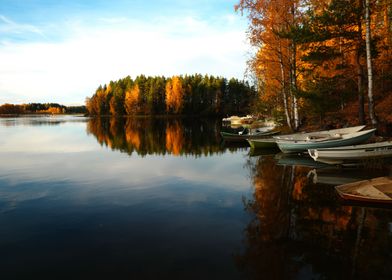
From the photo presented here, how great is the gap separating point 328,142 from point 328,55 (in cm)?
576

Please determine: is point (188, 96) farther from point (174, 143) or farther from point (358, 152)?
point (358, 152)

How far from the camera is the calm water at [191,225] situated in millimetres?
6629

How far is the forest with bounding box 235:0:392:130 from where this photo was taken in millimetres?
18750

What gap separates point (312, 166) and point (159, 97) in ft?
341

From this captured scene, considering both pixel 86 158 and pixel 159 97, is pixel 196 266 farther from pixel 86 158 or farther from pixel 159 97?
pixel 159 97

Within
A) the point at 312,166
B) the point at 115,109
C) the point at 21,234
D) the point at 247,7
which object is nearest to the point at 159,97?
the point at 115,109

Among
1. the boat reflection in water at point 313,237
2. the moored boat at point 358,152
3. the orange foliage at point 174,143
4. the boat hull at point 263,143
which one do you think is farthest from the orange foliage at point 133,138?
the boat reflection in water at point 313,237

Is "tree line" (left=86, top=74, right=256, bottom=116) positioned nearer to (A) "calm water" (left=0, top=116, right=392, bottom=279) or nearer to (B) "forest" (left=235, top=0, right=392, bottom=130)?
(B) "forest" (left=235, top=0, right=392, bottom=130)

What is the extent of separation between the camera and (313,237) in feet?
26.3

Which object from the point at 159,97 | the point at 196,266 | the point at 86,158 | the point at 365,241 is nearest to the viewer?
the point at 196,266

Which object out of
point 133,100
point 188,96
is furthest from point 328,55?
point 133,100

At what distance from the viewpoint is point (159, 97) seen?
4651 inches

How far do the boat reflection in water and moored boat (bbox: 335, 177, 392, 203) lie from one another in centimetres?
33

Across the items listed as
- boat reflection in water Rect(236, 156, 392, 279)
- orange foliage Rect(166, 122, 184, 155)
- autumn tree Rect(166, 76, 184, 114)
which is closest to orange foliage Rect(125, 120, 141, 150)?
orange foliage Rect(166, 122, 184, 155)
